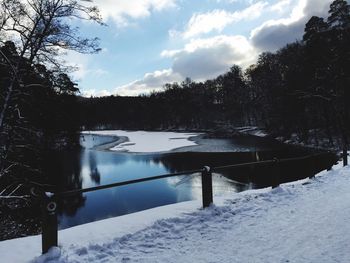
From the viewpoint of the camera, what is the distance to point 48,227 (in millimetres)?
5020

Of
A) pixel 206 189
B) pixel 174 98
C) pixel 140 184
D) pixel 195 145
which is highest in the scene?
pixel 174 98

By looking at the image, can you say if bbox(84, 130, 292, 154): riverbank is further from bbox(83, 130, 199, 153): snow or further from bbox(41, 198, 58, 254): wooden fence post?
bbox(41, 198, 58, 254): wooden fence post

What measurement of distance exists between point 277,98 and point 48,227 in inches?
2014

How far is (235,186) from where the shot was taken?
20.7m

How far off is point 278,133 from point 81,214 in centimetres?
4765

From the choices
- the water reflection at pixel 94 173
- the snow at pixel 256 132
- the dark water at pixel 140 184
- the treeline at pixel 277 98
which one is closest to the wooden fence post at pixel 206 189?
the dark water at pixel 140 184

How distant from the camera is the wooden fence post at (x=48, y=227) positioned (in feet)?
16.3

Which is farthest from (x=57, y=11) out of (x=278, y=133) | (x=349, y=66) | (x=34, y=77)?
(x=278, y=133)

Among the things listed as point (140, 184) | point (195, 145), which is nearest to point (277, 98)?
point (195, 145)

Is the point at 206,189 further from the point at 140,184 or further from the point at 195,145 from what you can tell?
the point at 195,145

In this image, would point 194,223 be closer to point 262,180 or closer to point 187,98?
point 262,180

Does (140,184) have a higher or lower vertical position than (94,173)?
lower

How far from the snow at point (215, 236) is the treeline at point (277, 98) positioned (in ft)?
36.3

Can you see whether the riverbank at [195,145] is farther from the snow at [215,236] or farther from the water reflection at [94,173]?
the snow at [215,236]
